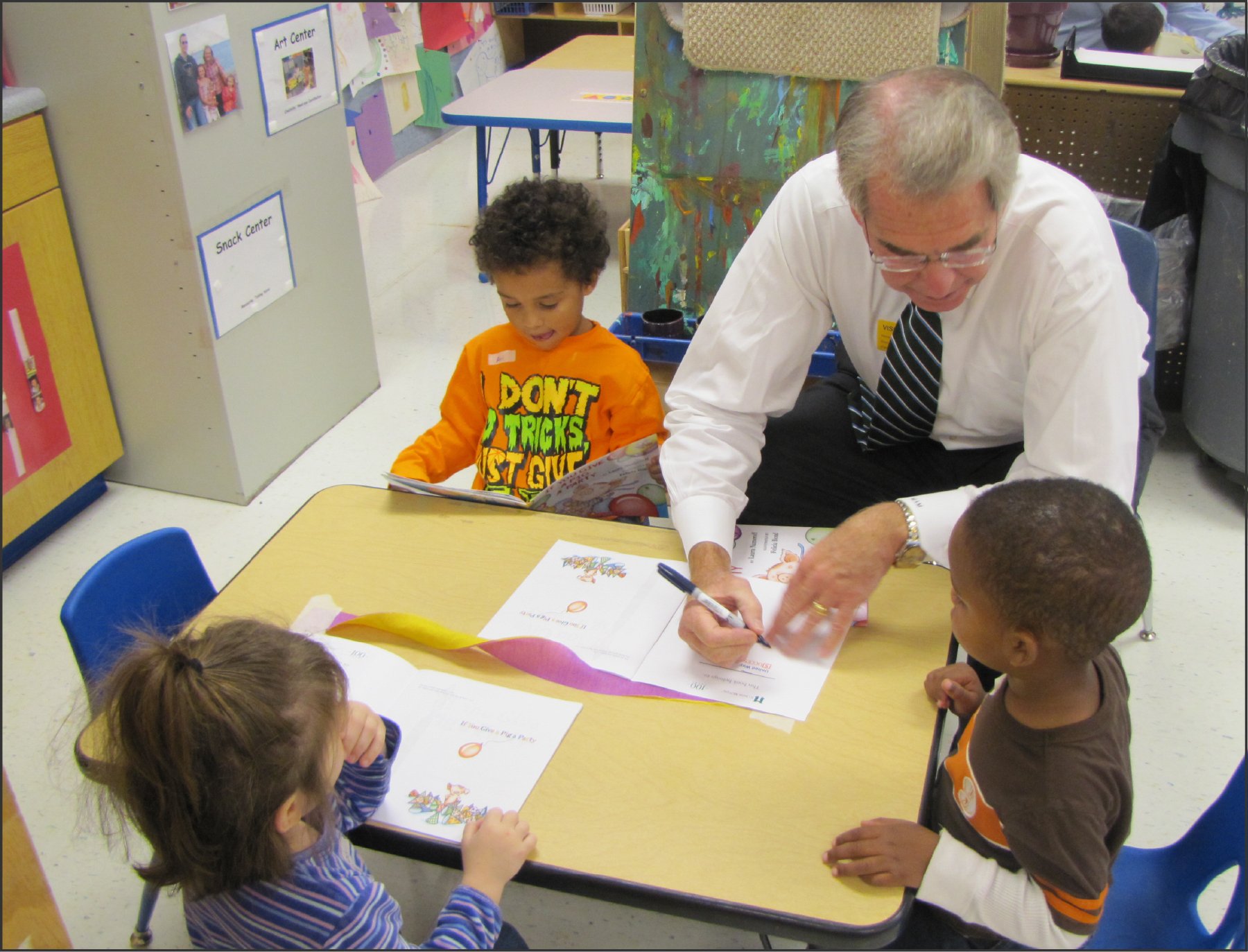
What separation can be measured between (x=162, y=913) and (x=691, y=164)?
1948 millimetres

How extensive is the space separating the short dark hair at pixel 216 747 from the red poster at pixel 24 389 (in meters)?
1.64

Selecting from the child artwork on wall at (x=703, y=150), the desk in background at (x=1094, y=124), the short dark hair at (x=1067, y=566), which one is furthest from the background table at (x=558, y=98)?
the short dark hair at (x=1067, y=566)

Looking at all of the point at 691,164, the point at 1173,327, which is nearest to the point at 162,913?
the point at 691,164

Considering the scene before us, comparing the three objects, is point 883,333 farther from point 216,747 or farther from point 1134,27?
point 1134,27

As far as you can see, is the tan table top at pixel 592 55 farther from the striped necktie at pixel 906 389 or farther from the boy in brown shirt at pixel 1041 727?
the boy in brown shirt at pixel 1041 727

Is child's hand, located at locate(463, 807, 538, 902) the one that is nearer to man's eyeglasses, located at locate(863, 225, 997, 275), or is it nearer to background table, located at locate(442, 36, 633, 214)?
man's eyeglasses, located at locate(863, 225, 997, 275)

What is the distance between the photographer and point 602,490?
1.71 meters

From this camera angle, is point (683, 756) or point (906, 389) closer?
point (683, 756)

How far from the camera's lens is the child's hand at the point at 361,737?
3.59ft

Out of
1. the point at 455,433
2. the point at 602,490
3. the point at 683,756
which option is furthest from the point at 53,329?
the point at 683,756

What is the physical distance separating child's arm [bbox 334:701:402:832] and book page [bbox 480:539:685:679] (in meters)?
0.24

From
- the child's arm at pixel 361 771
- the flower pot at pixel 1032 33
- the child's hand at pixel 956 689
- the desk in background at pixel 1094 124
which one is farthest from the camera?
the flower pot at pixel 1032 33

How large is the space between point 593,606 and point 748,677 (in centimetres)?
23

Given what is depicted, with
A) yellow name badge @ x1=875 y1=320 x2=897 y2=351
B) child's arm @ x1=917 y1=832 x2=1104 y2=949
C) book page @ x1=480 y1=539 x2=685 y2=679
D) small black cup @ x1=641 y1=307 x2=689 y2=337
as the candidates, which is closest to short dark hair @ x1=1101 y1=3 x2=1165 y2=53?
small black cup @ x1=641 y1=307 x2=689 y2=337
